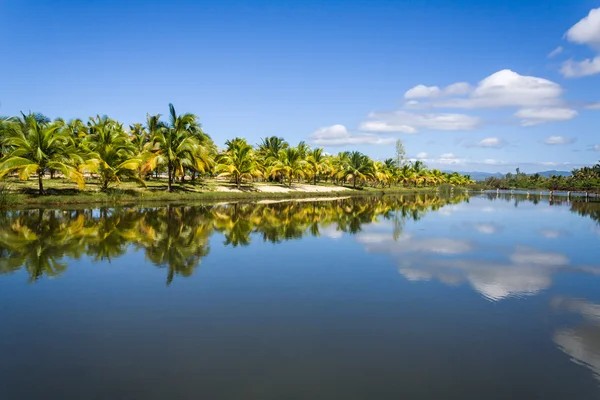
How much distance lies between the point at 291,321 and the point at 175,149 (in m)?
34.3

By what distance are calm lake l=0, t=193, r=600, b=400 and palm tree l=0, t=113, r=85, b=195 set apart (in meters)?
15.9

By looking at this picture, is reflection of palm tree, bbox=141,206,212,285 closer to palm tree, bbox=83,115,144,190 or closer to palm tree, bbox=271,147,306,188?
palm tree, bbox=83,115,144,190

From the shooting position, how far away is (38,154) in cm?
2881

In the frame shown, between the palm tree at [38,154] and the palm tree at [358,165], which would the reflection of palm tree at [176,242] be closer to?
the palm tree at [38,154]

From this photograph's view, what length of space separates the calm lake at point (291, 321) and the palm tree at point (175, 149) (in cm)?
2257

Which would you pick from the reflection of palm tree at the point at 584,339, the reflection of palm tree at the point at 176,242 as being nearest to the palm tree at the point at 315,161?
the reflection of palm tree at the point at 176,242

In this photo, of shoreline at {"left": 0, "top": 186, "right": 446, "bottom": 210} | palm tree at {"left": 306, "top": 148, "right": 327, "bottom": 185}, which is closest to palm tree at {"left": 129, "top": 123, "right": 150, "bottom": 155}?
shoreline at {"left": 0, "top": 186, "right": 446, "bottom": 210}

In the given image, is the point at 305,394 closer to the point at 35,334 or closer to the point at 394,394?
the point at 394,394

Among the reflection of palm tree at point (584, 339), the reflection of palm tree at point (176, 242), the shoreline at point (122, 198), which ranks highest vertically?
the shoreline at point (122, 198)

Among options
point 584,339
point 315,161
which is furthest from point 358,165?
point 584,339

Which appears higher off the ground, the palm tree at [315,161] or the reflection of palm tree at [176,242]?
the palm tree at [315,161]

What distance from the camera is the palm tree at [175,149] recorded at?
37.5 metres

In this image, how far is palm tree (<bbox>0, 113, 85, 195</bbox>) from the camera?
27.8 meters

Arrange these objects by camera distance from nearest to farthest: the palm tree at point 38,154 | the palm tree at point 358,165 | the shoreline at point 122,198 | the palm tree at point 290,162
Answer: the shoreline at point 122,198 < the palm tree at point 38,154 < the palm tree at point 290,162 < the palm tree at point 358,165
